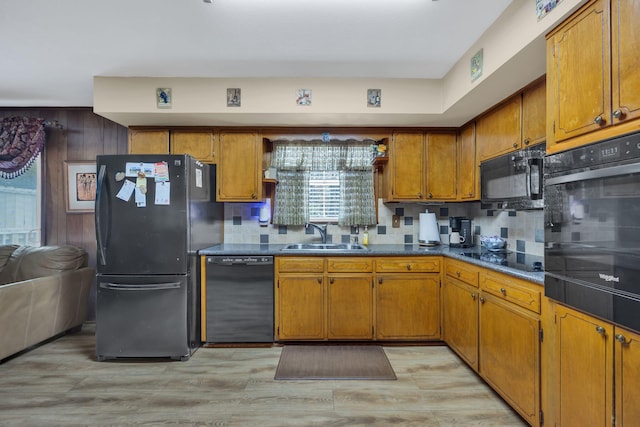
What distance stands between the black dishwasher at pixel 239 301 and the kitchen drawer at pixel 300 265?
0.14 m

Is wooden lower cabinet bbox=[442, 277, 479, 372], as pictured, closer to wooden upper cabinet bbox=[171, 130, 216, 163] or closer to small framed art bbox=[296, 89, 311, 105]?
small framed art bbox=[296, 89, 311, 105]

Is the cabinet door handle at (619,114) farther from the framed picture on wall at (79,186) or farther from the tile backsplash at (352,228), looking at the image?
Answer: the framed picture on wall at (79,186)

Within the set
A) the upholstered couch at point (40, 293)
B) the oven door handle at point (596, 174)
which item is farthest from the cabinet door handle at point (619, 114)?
the upholstered couch at point (40, 293)

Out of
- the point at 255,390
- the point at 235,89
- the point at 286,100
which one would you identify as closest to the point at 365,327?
the point at 255,390

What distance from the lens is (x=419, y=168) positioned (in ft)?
11.1

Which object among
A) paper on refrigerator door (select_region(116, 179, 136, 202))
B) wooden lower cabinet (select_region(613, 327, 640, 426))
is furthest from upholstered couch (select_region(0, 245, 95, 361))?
wooden lower cabinet (select_region(613, 327, 640, 426))

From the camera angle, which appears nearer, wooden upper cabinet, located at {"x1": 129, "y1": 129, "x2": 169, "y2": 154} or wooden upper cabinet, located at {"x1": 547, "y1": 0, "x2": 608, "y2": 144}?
wooden upper cabinet, located at {"x1": 547, "y1": 0, "x2": 608, "y2": 144}

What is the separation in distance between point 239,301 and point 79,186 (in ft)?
7.81

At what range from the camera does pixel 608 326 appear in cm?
133

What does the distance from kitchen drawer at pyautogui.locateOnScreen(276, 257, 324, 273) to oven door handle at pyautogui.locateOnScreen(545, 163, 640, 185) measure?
1.93 m

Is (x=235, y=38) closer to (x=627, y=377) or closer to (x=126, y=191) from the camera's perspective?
(x=126, y=191)

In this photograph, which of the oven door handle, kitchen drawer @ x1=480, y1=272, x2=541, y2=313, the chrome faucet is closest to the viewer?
the oven door handle

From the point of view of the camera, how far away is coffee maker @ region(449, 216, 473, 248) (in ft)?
11.1

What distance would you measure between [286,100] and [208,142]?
0.96m
